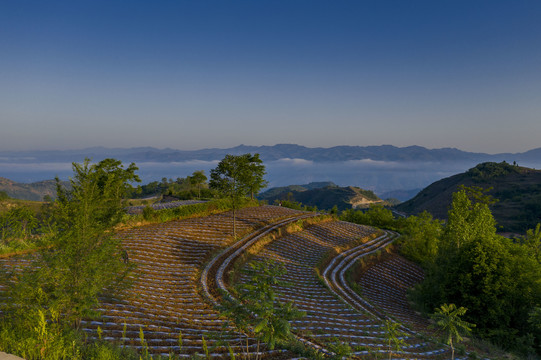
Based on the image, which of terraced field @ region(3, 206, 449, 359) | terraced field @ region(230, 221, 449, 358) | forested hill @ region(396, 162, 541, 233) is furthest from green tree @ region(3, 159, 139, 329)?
forested hill @ region(396, 162, 541, 233)

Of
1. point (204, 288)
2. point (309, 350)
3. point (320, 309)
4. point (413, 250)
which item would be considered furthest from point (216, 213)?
point (309, 350)

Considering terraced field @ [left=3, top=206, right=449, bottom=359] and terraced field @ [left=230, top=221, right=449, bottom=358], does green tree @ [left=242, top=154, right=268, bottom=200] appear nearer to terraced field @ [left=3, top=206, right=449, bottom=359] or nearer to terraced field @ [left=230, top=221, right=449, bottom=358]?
terraced field @ [left=3, top=206, right=449, bottom=359]

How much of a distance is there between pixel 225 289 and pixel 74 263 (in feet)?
31.7

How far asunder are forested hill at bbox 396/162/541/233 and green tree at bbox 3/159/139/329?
10406 cm

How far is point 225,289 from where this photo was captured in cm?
1662

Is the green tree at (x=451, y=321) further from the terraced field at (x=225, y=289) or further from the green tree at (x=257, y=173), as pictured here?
the green tree at (x=257, y=173)

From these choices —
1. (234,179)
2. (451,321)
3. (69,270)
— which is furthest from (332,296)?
(69,270)

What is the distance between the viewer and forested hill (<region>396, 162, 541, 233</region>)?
307 feet

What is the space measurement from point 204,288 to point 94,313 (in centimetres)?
850

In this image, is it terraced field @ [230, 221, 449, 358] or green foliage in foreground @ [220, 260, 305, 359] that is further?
terraced field @ [230, 221, 449, 358]

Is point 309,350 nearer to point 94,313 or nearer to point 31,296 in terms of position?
point 94,313

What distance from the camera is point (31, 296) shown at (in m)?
7.70

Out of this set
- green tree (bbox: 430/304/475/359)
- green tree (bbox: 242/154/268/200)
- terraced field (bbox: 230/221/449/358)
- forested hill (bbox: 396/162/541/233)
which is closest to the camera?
green tree (bbox: 430/304/475/359)

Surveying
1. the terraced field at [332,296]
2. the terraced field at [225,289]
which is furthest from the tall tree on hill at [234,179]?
the terraced field at [332,296]
